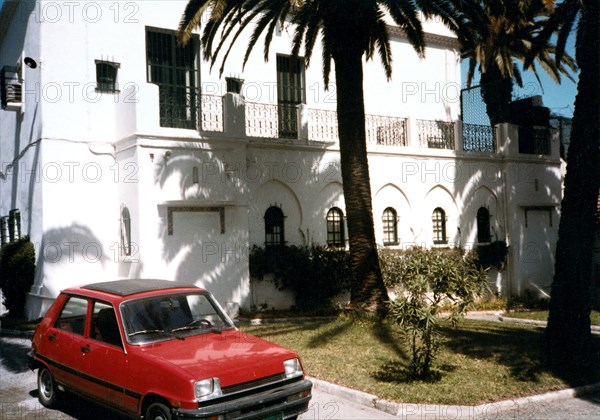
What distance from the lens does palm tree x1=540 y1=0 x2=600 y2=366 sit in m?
9.70

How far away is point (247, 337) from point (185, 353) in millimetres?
1098

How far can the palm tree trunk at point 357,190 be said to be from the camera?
1246cm

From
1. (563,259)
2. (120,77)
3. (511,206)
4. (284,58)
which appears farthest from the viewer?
(511,206)

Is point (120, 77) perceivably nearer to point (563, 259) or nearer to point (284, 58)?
point (284, 58)

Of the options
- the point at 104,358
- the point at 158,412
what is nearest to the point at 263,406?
the point at 158,412

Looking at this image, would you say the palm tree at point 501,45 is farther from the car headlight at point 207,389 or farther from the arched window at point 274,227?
the car headlight at point 207,389

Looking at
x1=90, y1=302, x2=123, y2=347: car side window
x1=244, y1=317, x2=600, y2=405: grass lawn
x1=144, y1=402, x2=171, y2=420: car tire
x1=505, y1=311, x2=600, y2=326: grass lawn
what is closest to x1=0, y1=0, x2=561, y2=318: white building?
x1=505, y1=311, x2=600, y2=326: grass lawn

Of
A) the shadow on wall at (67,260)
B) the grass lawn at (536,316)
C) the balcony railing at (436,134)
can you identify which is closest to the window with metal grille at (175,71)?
the shadow on wall at (67,260)

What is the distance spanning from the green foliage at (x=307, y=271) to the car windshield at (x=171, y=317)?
312 inches

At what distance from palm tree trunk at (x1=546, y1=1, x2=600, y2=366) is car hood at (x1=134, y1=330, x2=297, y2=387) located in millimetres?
→ 5526

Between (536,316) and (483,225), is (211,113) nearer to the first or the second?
(483,225)

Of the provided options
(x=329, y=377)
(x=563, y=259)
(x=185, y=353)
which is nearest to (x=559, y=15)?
(x=563, y=259)

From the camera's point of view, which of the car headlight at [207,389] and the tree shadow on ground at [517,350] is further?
the tree shadow on ground at [517,350]

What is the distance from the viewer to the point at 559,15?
481 inches
